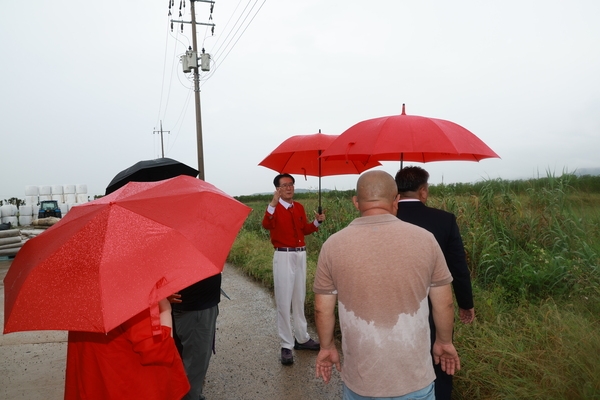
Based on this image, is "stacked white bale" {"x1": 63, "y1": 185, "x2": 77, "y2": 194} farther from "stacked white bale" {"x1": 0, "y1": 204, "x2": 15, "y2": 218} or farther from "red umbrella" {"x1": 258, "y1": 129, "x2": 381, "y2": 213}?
"red umbrella" {"x1": 258, "y1": 129, "x2": 381, "y2": 213}

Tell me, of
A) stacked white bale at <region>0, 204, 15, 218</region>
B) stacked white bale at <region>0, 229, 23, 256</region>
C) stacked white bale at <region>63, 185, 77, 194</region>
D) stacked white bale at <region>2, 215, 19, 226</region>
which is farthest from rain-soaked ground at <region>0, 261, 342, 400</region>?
stacked white bale at <region>63, 185, 77, 194</region>

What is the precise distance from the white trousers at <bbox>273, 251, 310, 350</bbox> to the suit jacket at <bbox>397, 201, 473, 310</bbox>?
2.06m

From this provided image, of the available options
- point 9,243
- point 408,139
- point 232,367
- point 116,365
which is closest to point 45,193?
point 9,243

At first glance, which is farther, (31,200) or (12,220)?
(31,200)

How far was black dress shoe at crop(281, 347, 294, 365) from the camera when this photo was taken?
15.6ft

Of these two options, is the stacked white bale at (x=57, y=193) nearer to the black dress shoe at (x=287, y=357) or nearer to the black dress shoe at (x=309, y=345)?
the black dress shoe at (x=309, y=345)

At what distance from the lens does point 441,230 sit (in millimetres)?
3072

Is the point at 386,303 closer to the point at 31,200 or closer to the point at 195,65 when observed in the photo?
the point at 195,65

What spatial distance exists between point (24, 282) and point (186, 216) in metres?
0.75

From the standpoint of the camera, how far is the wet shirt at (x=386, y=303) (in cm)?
223

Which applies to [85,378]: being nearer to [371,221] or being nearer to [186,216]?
[186,216]

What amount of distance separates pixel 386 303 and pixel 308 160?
3472 mm

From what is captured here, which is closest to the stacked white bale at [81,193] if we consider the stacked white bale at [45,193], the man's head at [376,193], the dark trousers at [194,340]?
the stacked white bale at [45,193]

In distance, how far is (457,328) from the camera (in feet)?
14.6
